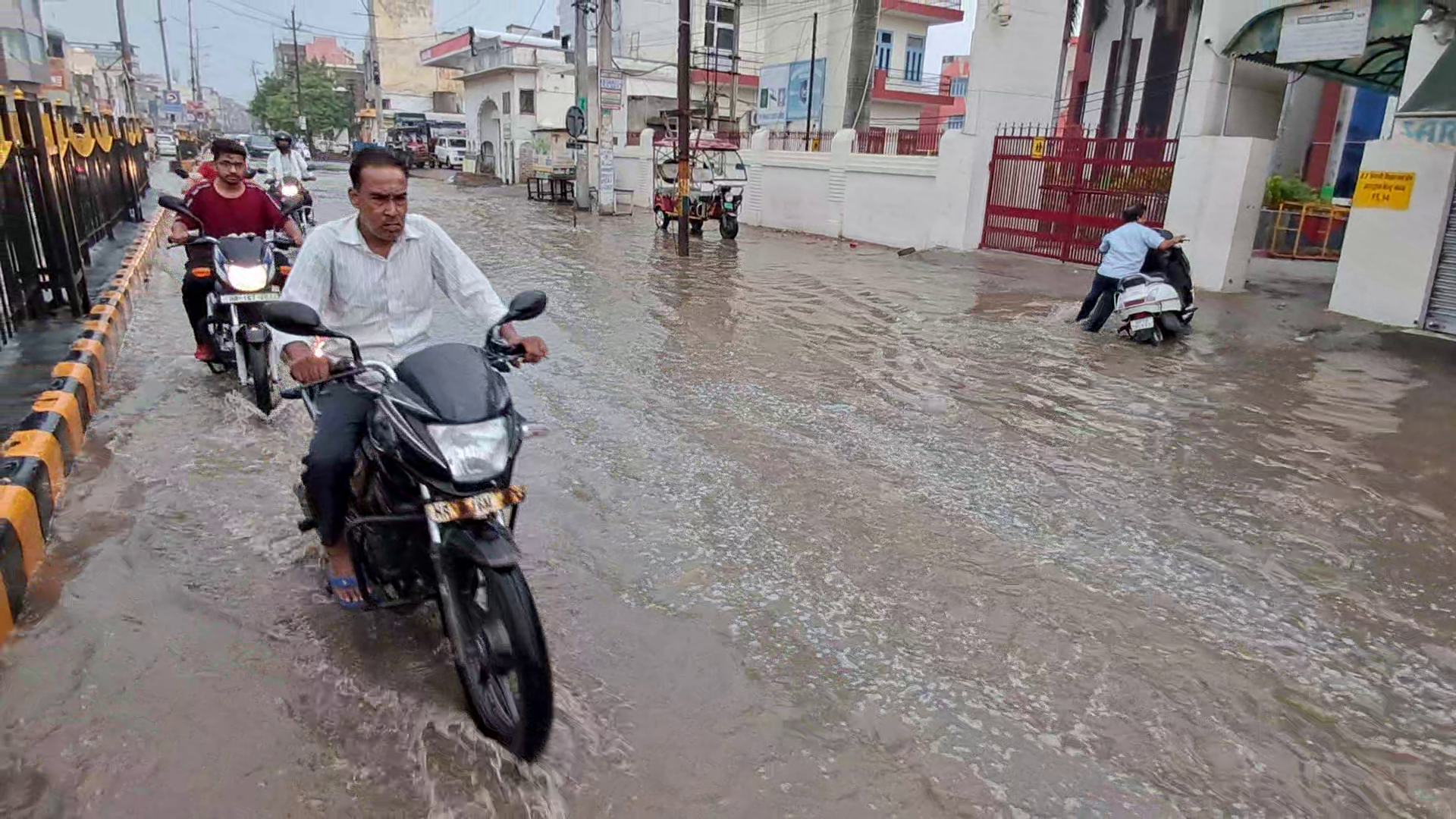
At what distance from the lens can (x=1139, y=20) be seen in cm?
2434

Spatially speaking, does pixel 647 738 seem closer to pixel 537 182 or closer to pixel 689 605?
pixel 689 605

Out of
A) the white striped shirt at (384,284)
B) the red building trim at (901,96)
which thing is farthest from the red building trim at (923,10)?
the white striped shirt at (384,284)

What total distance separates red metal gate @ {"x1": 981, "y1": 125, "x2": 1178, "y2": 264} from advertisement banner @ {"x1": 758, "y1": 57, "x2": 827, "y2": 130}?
53.8 feet

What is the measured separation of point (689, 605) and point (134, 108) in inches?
2120

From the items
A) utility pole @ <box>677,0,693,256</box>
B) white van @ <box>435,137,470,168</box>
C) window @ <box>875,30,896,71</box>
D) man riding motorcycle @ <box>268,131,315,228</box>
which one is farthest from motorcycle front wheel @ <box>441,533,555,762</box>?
white van @ <box>435,137,470,168</box>

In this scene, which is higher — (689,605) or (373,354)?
(373,354)

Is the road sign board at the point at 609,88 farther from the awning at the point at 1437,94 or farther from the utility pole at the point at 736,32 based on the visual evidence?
the awning at the point at 1437,94

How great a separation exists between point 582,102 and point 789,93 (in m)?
10.0

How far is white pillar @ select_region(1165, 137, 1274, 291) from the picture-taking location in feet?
39.6

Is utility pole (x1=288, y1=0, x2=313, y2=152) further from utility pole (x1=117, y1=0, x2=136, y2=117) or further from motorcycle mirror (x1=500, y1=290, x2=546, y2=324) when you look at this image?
motorcycle mirror (x1=500, y1=290, x2=546, y2=324)

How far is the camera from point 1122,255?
937cm

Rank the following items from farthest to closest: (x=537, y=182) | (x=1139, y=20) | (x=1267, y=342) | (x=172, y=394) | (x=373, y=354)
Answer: (x=537, y=182) → (x=1139, y=20) → (x=1267, y=342) → (x=172, y=394) → (x=373, y=354)

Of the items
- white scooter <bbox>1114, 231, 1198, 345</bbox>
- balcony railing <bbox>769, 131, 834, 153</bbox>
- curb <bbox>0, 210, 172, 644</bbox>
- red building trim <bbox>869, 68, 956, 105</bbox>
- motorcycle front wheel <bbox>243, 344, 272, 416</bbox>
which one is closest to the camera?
curb <bbox>0, 210, 172, 644</bbox>

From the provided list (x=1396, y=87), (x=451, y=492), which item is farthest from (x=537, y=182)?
(x=451, y=492)
